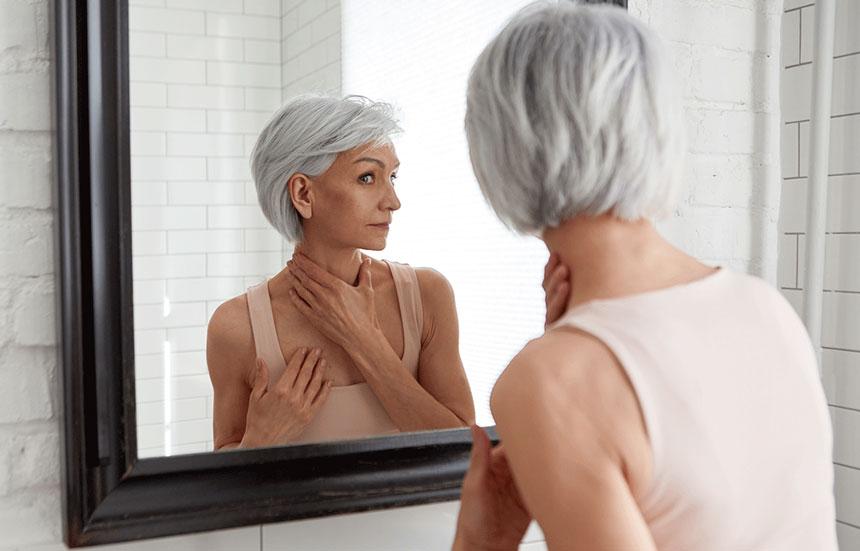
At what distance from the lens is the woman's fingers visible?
1126 mm

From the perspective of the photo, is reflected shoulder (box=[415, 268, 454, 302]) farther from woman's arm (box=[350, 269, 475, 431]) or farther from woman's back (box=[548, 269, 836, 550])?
woman's back (box=[548, 269, 836, 550])

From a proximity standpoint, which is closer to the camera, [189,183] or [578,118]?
[578,118]

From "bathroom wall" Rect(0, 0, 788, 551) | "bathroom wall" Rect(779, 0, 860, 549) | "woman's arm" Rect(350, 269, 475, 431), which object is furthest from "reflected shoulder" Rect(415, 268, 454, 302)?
"bathroom wall" Rect(779, 0, 860, 549)

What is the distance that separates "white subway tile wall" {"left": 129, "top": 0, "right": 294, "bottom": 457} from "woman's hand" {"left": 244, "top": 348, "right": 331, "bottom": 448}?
0.19 ft

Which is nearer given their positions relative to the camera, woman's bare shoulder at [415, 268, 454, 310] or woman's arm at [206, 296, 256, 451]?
woman's arm at [206, 296, 256, 451]

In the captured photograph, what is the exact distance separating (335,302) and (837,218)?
1.04 metres

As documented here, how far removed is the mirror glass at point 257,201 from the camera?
1033 millimetres

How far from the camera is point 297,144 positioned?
1.11 m

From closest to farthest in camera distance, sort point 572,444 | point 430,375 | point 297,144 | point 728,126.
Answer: point 572,444 → point 297,144 → point 430,375 → point 728,126

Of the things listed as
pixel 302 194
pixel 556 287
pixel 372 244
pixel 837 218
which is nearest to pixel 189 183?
pixel 302 194

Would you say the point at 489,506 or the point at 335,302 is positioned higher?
the point at 335,302

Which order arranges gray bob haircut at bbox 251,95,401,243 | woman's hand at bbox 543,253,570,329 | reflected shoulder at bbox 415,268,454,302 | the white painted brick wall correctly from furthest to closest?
the white painted brick wall, reflected shoulder at bbox 415,268,454,302, gray bob haircut at bbox 251,95,401,243, woman's hand at bbox 543,253,570,329

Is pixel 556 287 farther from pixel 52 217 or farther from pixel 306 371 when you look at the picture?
pixel 52 217

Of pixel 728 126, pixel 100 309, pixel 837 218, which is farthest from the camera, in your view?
pixel 837 218
